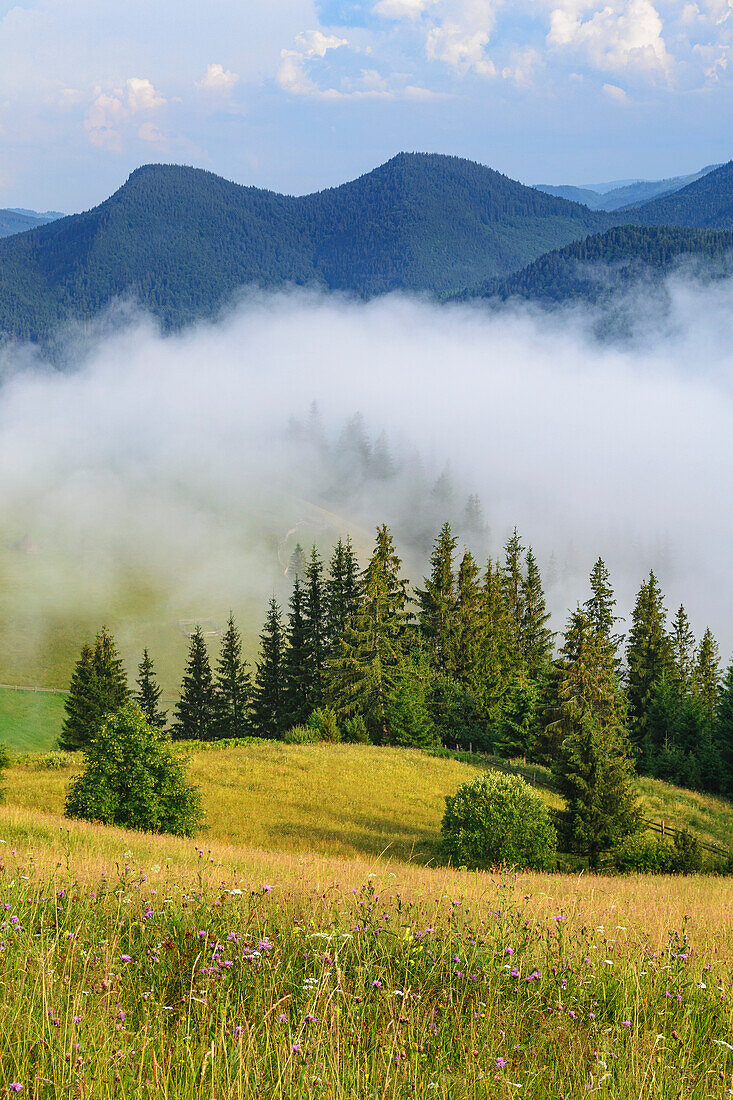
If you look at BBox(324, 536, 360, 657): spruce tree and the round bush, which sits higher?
BBox(324, 536, 360, 657): spruce tree

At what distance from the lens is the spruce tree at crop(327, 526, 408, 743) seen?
204 ft

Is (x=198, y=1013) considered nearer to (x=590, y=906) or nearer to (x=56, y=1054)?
(x=56, y=1054)

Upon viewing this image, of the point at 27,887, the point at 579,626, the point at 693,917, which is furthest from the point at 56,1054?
the point at 579,626

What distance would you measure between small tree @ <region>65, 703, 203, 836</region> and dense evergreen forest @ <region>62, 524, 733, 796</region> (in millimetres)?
28902

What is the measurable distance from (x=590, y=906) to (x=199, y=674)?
6934 cm

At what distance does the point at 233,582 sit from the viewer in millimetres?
139625

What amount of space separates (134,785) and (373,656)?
139 ft

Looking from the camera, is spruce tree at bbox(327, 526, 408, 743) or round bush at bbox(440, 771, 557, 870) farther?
spruce tree at bbox(327, 526, 408, 743)

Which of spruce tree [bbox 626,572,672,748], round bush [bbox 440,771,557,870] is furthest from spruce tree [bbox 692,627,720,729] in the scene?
round bush [bbox 440,771,557,870]

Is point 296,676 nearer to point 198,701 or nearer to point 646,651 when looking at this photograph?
point 198,701

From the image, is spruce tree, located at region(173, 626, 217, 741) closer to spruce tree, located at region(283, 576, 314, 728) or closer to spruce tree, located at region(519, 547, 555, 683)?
spruce tree, located at region(283, 576, 314, 728)

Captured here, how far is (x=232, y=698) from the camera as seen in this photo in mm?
75188

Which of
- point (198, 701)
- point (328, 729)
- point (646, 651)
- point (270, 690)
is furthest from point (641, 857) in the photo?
point (198, 701)

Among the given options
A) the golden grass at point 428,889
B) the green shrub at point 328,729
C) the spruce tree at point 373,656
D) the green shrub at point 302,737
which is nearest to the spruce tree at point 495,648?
the spruce tree at point 373,656
